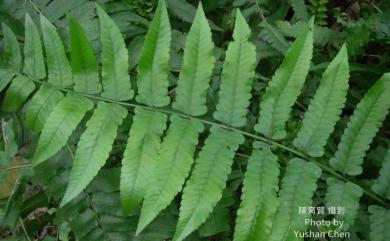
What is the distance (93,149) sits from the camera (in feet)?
5.69

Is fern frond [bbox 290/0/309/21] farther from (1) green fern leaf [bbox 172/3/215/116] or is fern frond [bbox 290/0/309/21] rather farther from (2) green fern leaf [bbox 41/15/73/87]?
(2) green fern leaf [bbox 41/15/73/87]

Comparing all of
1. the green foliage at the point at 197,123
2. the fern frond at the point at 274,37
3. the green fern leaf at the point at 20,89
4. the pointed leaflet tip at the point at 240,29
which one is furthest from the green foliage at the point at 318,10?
the green fern leaf at the point at 20,89

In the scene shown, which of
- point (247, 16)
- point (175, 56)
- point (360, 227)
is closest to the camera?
point (360, 227)

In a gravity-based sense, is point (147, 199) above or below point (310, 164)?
below

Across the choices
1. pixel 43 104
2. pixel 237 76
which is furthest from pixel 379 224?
pixel 43 104

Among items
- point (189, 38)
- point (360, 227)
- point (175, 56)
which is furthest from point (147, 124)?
point (360, 227)

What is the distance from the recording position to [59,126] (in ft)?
5.79

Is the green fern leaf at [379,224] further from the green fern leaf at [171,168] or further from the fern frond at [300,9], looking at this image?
the fern frond at [300,9]

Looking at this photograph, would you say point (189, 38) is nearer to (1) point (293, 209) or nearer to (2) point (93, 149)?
(2) point (93, 149)

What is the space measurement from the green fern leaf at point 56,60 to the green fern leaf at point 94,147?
221 millimetres

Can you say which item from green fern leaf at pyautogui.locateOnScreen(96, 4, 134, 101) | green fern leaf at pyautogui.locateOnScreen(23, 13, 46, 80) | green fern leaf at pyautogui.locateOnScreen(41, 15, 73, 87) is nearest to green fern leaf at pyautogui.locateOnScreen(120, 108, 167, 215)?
green fern leaf at pyautogui.locateOnScreen(96, 4, 134, 101)

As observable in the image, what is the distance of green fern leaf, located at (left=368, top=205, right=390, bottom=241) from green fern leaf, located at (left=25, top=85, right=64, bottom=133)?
1.43 metres

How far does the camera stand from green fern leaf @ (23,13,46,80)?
1.93 metres

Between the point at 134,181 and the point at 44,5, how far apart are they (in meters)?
1.45
